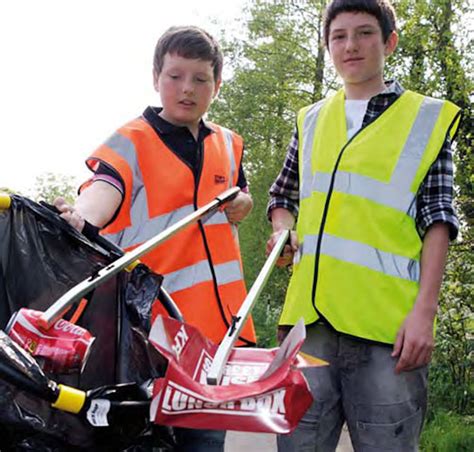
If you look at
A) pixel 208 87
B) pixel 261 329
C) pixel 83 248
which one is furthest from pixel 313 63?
pixel 83 248

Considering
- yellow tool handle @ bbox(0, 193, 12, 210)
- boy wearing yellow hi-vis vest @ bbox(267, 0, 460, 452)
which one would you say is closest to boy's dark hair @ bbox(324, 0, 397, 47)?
boy wearing yellow hi-vis vest @ bbox(267, 0, 460, 452)

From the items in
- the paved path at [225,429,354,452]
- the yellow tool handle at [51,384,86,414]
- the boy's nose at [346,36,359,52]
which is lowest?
the paved path at [225,429,354,452]

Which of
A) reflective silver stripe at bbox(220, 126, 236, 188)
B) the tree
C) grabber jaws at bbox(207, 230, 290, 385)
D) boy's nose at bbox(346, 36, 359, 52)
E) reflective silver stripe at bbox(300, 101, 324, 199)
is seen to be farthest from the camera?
the tree

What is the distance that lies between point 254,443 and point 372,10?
3372mm

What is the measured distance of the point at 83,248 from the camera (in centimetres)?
244

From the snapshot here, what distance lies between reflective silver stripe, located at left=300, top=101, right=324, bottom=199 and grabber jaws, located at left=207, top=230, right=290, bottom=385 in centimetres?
17

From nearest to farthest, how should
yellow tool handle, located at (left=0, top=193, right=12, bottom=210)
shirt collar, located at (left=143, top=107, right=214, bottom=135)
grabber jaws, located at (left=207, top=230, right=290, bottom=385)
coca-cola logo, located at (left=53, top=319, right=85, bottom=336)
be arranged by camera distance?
1. grabber jaws, located at (left=207, top=230, right=290, bottom=385)
2. coca-cola logo, located at (left=53, top=319, right=85, bottom=336)
3. yellow tool handle, located at (left=0, top=193, right=12, bottom=210)
4. shirt collar, located at (left=143, top=107, right=214, bottom=135)

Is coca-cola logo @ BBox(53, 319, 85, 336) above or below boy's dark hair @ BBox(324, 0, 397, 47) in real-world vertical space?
below

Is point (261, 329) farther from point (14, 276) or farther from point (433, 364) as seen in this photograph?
point (14, 276)

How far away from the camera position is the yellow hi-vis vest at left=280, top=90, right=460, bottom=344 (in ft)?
8.30

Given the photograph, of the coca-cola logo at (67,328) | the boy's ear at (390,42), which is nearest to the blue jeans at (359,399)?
the coca-cola logo at (67,328)

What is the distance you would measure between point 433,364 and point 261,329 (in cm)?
277

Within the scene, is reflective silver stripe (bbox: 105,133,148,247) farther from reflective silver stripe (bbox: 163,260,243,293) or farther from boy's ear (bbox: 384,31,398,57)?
boy's ear (bbox: 384,31,398,57)

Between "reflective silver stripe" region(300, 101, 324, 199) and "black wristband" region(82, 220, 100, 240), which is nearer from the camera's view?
"black wristband" region(82, 220, 100, 240)
